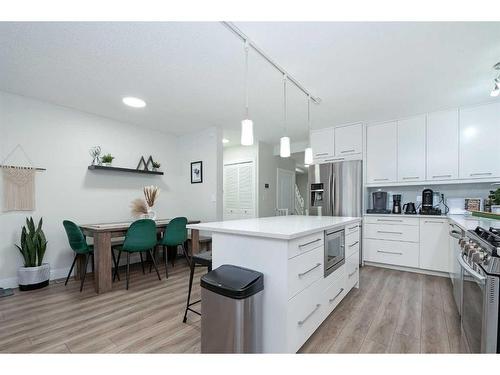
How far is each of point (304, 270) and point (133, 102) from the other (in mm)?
2913

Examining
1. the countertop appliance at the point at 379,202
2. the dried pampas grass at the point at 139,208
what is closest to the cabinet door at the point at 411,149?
the countertop appliance at the point at 379,202

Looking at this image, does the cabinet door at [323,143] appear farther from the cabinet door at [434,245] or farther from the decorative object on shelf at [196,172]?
the decorative object on shelf at [196,172]

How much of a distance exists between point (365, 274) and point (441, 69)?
256 cm

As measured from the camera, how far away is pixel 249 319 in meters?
1.33

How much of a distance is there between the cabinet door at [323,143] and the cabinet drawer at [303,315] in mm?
2772

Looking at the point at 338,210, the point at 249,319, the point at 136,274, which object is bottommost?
the point at 136,274

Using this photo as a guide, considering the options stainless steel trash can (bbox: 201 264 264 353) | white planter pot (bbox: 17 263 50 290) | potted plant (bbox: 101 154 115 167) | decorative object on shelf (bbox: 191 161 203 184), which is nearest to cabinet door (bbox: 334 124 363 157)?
decorative object on shelf (bbox: 191 161 203 184)

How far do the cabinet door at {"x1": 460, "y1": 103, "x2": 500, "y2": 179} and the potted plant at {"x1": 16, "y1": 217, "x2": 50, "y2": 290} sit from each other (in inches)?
215

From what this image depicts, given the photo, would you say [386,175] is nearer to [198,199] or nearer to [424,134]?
[424,134]

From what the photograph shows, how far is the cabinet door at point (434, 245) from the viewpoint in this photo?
10.2 ft

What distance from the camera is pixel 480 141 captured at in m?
3.08

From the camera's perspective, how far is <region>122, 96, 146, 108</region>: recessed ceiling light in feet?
9.60

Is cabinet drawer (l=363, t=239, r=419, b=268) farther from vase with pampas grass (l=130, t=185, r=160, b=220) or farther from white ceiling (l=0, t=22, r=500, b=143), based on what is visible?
vase with pampas grass (l=130, t=185, r=160, b=220)
